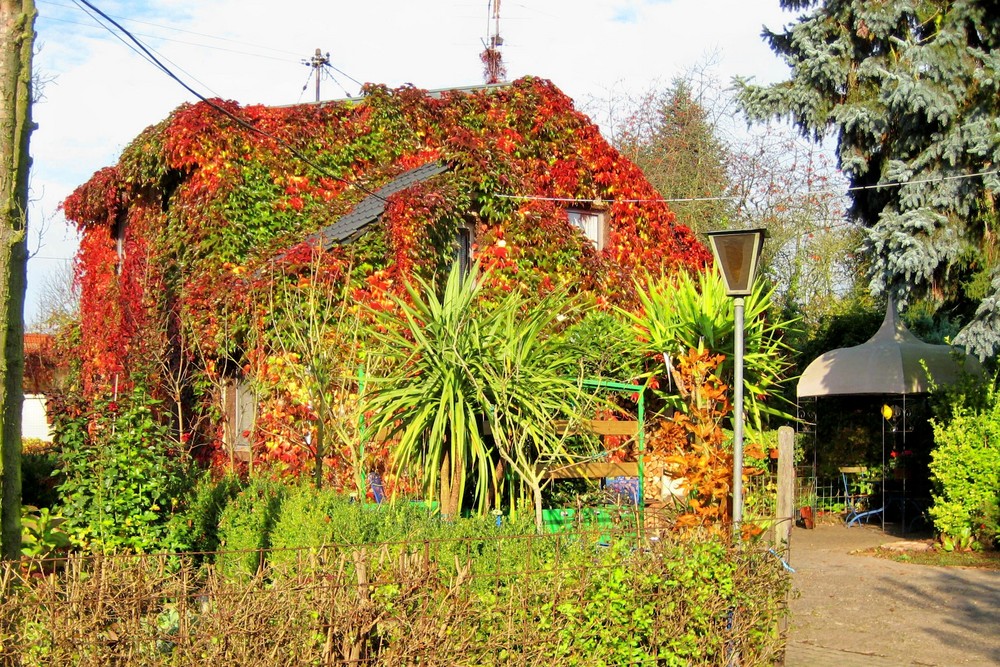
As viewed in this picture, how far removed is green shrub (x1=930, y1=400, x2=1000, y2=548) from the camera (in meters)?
Answer: 13.2

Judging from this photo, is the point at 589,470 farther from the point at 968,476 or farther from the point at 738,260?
the point at 968,476

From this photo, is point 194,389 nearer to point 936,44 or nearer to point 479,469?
point 479,469

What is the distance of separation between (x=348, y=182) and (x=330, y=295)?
3752 mm

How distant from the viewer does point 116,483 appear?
8.59 metres

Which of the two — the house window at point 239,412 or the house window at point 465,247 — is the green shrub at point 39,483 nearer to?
the house window at point 239,412

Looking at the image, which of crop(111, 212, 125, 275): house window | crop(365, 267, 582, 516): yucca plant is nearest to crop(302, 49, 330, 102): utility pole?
crop(111, 212, 125, 275): house window

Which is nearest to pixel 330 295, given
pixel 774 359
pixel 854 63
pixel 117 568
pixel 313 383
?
pixel 313 383

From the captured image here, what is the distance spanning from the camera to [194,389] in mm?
14578

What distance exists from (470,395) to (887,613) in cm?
479

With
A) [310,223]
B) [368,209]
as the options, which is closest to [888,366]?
[368,209]

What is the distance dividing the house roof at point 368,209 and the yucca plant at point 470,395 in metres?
4.64

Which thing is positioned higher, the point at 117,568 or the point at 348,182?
the point at 348,182

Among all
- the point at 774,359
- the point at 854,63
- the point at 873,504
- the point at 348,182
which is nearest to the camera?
the point at 854,63

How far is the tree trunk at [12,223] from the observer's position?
4879mm
